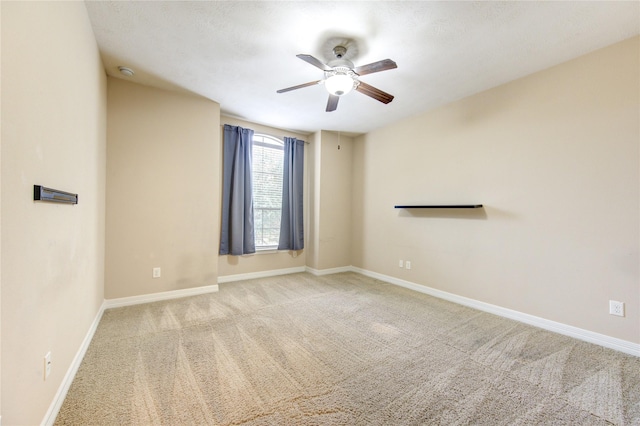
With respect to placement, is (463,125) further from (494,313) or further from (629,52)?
(494,313)

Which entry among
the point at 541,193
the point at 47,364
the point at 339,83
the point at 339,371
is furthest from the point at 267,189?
the point at 541,193

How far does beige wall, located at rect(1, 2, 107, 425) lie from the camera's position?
1061 mm

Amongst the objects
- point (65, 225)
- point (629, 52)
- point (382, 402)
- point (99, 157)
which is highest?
point (629, 52)

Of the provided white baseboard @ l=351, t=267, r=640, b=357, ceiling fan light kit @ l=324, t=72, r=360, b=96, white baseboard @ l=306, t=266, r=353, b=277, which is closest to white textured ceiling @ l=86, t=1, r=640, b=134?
ceiling fan light kit @ l=324, t=72, r=360, b=96

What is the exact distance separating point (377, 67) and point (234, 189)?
2903mm

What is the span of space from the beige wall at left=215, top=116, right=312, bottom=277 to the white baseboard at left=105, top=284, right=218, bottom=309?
56cm

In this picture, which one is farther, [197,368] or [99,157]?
[99,157]

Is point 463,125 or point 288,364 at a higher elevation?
point 463,125

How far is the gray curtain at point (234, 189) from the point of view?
171 inches

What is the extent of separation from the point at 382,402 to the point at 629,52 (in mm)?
3543

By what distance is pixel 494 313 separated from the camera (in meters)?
3.16

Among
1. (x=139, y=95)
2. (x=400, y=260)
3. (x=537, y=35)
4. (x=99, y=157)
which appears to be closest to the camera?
(x=537, y=35)

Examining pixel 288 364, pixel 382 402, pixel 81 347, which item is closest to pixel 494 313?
pixel 382 402

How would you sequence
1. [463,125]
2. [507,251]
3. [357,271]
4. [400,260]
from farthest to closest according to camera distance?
[357,271] → [400,260] → [463,125] → [507,251]
